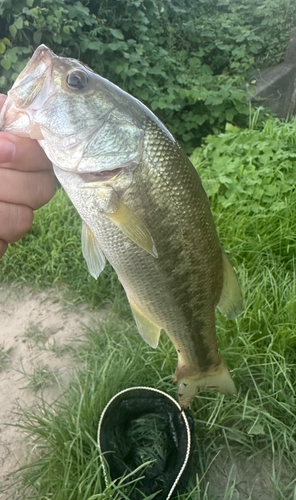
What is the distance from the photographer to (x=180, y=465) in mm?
2113

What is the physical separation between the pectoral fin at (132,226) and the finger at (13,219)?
1.02 feet

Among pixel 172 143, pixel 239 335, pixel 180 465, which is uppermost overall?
pixel 172 143

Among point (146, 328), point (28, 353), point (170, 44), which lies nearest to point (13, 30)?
point (170, 44)

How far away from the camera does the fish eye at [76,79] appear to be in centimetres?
123

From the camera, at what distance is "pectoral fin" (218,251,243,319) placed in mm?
1482

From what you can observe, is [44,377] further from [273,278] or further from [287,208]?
[287,208]

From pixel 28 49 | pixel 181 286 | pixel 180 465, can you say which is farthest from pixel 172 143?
pixel 28 49

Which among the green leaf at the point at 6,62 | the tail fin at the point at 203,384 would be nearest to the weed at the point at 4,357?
the tail fin at the point at 203,384

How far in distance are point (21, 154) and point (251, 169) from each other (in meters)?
2.94

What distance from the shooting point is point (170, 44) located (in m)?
7.11

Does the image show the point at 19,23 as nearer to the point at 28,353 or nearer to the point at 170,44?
the point at 170,44

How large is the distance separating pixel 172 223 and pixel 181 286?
0.25 metres

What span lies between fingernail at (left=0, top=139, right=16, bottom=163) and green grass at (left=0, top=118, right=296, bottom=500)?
1.57 metres

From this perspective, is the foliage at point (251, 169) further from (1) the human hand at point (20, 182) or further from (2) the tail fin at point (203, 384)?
(1) the human hand at point (20, 182)
